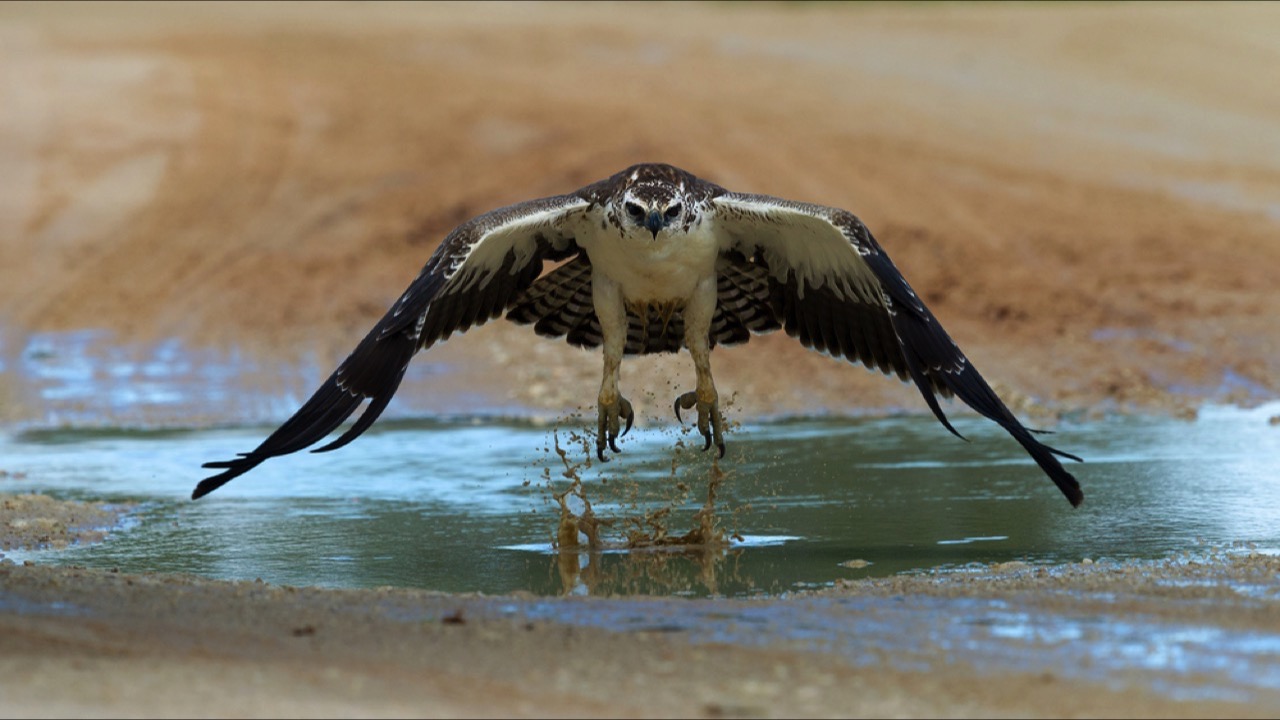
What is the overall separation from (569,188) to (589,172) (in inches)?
17.2

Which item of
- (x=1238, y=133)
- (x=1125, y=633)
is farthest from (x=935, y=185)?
(x=1125, y=633)

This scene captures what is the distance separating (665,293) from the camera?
24.7 feet

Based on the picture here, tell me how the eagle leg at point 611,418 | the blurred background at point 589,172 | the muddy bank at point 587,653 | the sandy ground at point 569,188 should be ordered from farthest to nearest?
the blurred background at point 589,172 → the eagle leg at point 611,418 → the sandy ground at point 569,188 → the muddy bank at point 587,653

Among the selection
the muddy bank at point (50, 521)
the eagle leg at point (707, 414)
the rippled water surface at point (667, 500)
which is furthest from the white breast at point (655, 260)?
the muddy bank at point (50, 521)

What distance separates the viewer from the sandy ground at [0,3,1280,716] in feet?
15.1

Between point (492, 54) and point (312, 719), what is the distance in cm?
2030

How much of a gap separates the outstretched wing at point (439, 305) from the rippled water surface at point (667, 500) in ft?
2.29

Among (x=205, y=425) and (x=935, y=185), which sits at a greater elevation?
(x=935, y=185)

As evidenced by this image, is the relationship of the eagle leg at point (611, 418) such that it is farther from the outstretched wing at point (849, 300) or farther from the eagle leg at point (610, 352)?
the outstretched wing at point (849, 300)

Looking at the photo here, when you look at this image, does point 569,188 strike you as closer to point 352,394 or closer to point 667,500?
point 667,500

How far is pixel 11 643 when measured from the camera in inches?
190

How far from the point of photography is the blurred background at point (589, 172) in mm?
13008

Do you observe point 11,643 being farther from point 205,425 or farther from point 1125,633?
point 205,425

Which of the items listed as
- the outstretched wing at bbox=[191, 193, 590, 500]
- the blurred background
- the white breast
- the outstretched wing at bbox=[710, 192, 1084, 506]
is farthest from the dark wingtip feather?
the blurred background
